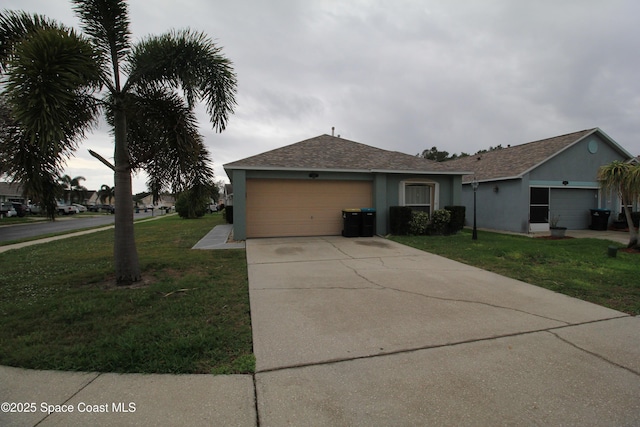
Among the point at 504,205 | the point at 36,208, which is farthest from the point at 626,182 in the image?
the point at 36,208

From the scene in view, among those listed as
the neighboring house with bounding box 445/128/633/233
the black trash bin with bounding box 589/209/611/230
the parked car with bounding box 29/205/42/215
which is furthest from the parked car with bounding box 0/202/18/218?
the black trash bin with bounding box 589/209/611/230

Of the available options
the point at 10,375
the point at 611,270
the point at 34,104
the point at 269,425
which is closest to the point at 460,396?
the point at 269,425

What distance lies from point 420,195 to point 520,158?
611 cm

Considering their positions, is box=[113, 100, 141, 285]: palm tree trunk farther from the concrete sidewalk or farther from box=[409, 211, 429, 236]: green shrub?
box=[409, 211, 429, 236]: green shrub

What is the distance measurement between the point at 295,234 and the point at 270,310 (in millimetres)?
8038

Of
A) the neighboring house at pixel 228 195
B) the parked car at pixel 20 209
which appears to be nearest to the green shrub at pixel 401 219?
the neighboring house at pixel 228 195

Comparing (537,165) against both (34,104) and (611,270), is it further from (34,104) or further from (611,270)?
(34,104)

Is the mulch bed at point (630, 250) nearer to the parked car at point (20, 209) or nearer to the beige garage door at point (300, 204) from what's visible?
the beige garage door at point (300, 204)

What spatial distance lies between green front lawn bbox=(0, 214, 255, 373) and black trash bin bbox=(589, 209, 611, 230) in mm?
16566

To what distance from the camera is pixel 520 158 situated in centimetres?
1544

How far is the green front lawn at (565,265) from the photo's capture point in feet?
17.1

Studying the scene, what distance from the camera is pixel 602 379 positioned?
2.72 metres

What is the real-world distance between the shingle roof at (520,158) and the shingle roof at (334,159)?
2498mm

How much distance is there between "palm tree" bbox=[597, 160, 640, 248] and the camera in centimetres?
911
